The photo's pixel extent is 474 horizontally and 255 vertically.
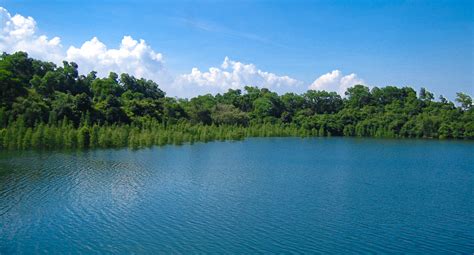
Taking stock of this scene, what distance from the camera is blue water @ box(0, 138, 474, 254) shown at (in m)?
12.2

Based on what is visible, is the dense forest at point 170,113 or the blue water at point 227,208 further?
the dense forest at point 170,113

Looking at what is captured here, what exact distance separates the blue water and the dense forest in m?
12.0

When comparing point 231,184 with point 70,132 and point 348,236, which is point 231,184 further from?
point 70,132

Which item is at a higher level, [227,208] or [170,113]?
[170,113]

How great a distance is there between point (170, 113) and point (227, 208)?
48.4 metres

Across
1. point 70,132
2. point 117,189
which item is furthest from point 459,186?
point 70,132

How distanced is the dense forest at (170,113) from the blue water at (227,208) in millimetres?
11984

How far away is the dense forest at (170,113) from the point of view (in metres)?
39.8

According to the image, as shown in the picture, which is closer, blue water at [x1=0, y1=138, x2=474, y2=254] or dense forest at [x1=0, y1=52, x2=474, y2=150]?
blue water at [x1=0, y1=138, x2=474, y2=254]

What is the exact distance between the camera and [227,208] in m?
16.3

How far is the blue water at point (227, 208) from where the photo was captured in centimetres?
1225

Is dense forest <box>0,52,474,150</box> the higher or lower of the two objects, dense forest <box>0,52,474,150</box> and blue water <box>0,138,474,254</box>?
the higher

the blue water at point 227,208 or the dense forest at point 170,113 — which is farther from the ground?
the dense forest at point 170,113

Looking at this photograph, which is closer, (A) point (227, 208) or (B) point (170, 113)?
(A) point (227, 208)
